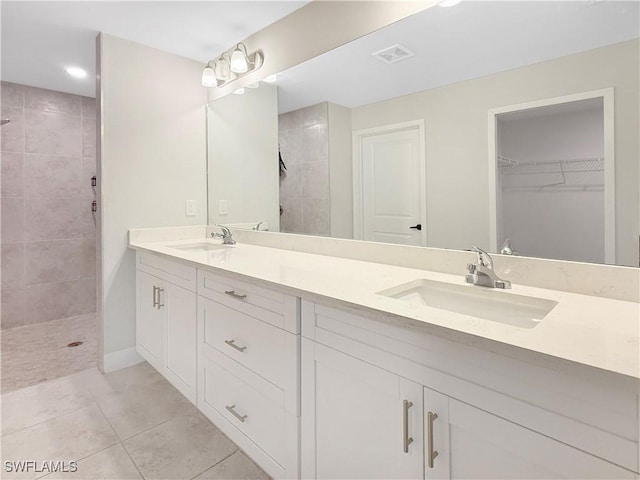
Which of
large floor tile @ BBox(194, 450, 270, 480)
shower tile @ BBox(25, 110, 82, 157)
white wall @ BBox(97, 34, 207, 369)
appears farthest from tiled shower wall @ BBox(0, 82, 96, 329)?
large floor tile @ BBox(194, 450, 270, 480)

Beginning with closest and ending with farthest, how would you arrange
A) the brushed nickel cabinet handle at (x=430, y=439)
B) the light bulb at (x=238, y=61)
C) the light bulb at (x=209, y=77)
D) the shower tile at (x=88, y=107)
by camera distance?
Answer: the brushed nickel cabinet handle at (x=430, y=439)
the light bulb at (x=238, y=61)
the light bulb at (x=209, y=77)
the shower tile at (x=88, y=107)

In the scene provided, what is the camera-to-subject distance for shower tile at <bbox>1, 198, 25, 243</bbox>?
118 inches

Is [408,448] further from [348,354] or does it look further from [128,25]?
[128,25]

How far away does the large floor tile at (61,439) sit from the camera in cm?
154

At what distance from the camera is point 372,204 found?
1672 millimetres

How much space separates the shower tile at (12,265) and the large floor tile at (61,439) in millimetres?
1897

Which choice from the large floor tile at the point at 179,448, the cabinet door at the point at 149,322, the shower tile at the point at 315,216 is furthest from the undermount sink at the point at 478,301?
the cabinet door at the point at 149,322

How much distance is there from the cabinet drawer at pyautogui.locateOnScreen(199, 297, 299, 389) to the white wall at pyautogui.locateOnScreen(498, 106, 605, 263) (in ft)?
2.85

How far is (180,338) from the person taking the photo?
71.9 inches

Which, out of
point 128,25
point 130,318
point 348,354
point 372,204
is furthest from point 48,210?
point 348,354

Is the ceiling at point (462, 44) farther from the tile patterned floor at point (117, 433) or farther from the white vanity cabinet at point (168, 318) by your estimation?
the tile patterned floor at point (117, 433)

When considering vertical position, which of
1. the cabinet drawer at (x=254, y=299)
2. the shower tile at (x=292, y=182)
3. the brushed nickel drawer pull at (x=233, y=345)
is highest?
the shower tile at (x=292, y=182)

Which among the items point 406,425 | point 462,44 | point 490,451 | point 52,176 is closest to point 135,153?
point 52,176

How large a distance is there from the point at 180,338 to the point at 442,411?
1431 millimetres
